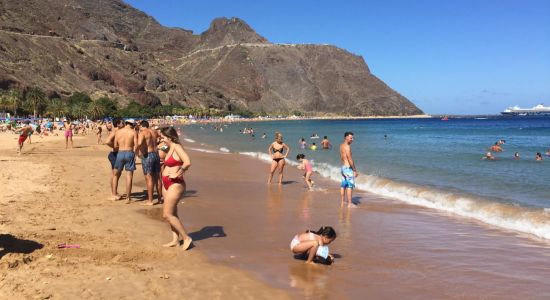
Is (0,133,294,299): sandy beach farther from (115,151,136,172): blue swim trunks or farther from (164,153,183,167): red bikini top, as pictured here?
(164,153,183,167): red bikini top

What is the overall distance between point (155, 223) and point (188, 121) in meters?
117

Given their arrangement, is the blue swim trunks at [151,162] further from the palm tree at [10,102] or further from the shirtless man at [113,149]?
the palm tree at [10,102]

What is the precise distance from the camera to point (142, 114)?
110 meters

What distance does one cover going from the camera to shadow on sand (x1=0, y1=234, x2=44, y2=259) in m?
5.56

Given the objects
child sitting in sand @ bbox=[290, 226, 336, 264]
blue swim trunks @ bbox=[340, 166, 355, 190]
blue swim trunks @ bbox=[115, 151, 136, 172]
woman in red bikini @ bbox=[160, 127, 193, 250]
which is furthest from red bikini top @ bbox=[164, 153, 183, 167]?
blue swim trunks @ bbox=[340, 166, 355, 190]

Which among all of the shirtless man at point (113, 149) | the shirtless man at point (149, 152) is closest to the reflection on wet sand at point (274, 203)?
the shirtless man at point (149, 152)

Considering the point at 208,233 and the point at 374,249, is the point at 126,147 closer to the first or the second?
the point at 208,233

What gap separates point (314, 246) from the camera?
19.5ft

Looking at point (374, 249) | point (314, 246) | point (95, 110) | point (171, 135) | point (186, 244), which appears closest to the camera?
point (314, 246)

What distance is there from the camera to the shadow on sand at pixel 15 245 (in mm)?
5565

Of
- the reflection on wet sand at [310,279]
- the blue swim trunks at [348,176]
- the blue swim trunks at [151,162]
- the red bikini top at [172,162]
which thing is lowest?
the reflection on wet sand at [310,279]

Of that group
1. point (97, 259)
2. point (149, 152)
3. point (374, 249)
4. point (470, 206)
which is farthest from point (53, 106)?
point (374, 249)

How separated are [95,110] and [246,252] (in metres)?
84.0

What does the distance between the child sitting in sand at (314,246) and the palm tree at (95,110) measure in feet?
273
